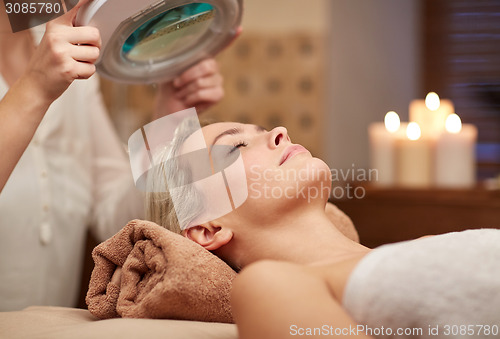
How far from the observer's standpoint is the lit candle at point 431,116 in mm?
1756

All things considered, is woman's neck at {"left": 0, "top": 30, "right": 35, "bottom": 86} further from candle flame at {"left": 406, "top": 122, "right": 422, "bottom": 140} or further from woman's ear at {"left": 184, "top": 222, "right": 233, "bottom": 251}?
candle flame at {"left": 406, "top": 122, "right": 422, "bottom": 140}

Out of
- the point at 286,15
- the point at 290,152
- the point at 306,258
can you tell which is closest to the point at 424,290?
the point at 306,258

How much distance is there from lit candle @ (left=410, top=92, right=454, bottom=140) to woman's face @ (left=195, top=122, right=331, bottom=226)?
103 cm

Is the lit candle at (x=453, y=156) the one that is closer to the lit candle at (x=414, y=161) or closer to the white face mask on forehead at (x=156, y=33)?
the lit candle at (x=414, y=161)

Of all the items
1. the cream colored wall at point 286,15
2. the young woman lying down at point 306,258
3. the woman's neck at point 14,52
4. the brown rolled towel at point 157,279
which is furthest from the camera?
the cream colored wall at point 286,15

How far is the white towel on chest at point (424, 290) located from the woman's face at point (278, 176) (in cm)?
15

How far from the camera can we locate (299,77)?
223cm

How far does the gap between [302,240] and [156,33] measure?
0.37 metres

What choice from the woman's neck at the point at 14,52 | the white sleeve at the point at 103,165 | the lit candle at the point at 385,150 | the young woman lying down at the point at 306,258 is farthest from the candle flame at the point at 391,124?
the woman's neck at the point at 14,52

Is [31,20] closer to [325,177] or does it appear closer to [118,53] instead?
[118,53]

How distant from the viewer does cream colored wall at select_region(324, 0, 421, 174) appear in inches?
89.3

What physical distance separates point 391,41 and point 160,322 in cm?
207

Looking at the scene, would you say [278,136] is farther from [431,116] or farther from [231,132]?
[431,116]

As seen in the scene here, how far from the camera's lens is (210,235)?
0.84m
